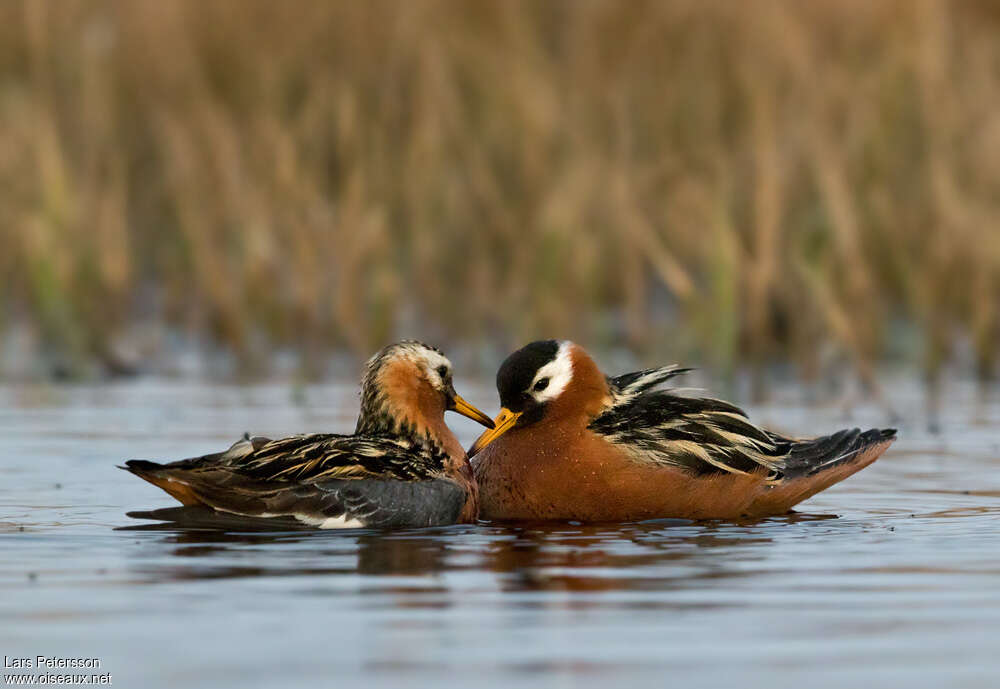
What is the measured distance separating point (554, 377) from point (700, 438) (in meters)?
0.77

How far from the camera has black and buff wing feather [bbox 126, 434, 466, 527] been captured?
8.64 m

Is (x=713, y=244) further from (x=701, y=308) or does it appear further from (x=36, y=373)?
(x=36, y=373)

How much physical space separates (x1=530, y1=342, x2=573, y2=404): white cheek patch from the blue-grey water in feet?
2.62

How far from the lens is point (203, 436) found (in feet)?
39.4

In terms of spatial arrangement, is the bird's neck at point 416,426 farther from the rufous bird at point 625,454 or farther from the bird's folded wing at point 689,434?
the bird's folded wing at point 689,434

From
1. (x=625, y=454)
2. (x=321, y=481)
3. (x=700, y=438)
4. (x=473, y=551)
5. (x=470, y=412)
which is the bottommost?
(x=473, y=551)

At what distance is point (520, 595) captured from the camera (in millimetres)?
6988

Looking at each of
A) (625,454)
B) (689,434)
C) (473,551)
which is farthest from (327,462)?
(689,434)

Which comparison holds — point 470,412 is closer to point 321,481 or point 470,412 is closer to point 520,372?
point 520,372

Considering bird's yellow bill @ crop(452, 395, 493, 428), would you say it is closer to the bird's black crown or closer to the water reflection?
the bird's black crown

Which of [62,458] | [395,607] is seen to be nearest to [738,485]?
[395,607]

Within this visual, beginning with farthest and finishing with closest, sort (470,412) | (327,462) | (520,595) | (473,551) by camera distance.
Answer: (470,412) < (327,462) < (473,551) < (520,595)

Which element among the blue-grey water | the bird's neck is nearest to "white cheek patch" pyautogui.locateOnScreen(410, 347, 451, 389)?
the bird's neck

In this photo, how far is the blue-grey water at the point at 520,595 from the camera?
569 centimetres
